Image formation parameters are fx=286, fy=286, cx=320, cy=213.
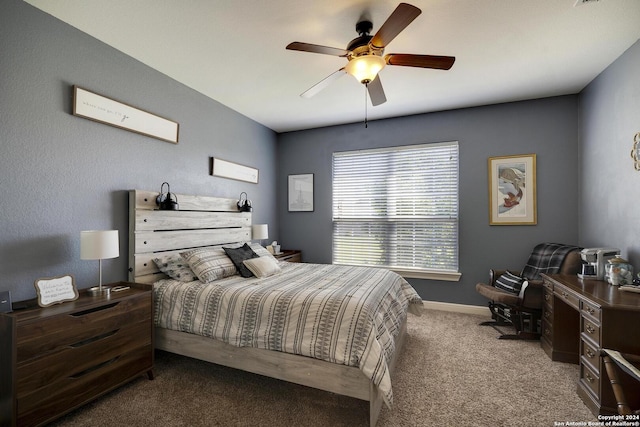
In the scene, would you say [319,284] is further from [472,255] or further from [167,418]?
[472,255]

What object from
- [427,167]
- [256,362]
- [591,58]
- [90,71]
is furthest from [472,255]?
[90,71]

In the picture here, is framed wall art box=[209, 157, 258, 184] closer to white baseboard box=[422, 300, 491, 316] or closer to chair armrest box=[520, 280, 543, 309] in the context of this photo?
white baseboard box=[422, 300, 491, 316]

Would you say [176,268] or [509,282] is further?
[509,282]

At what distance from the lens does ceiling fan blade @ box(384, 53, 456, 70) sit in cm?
196

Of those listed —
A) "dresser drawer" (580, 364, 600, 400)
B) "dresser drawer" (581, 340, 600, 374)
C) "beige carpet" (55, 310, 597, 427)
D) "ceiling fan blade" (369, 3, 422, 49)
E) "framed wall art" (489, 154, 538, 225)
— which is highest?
"ceiling fan blade" (369, 3, 422, 49)

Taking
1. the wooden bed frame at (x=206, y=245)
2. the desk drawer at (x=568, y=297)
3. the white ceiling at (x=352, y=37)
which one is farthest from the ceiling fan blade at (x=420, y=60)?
the wooden bed frame at (x=206, y=245)

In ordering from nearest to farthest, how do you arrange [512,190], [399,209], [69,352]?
1. [69,352]
2. [512,190]
3. [399,209]

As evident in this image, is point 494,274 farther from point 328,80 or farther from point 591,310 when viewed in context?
point 328,80

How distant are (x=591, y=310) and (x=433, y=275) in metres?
2.06

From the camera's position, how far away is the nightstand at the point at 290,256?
13.9ft

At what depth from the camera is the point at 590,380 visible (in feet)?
6.46

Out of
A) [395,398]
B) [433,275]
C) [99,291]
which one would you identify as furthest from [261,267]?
[433,275]

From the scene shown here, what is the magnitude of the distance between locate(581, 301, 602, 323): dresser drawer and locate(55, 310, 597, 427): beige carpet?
624 mm

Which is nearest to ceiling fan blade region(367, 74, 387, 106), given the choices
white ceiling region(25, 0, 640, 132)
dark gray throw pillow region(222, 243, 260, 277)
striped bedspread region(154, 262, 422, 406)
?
white ceiling region(25, 0, 640, 132)
